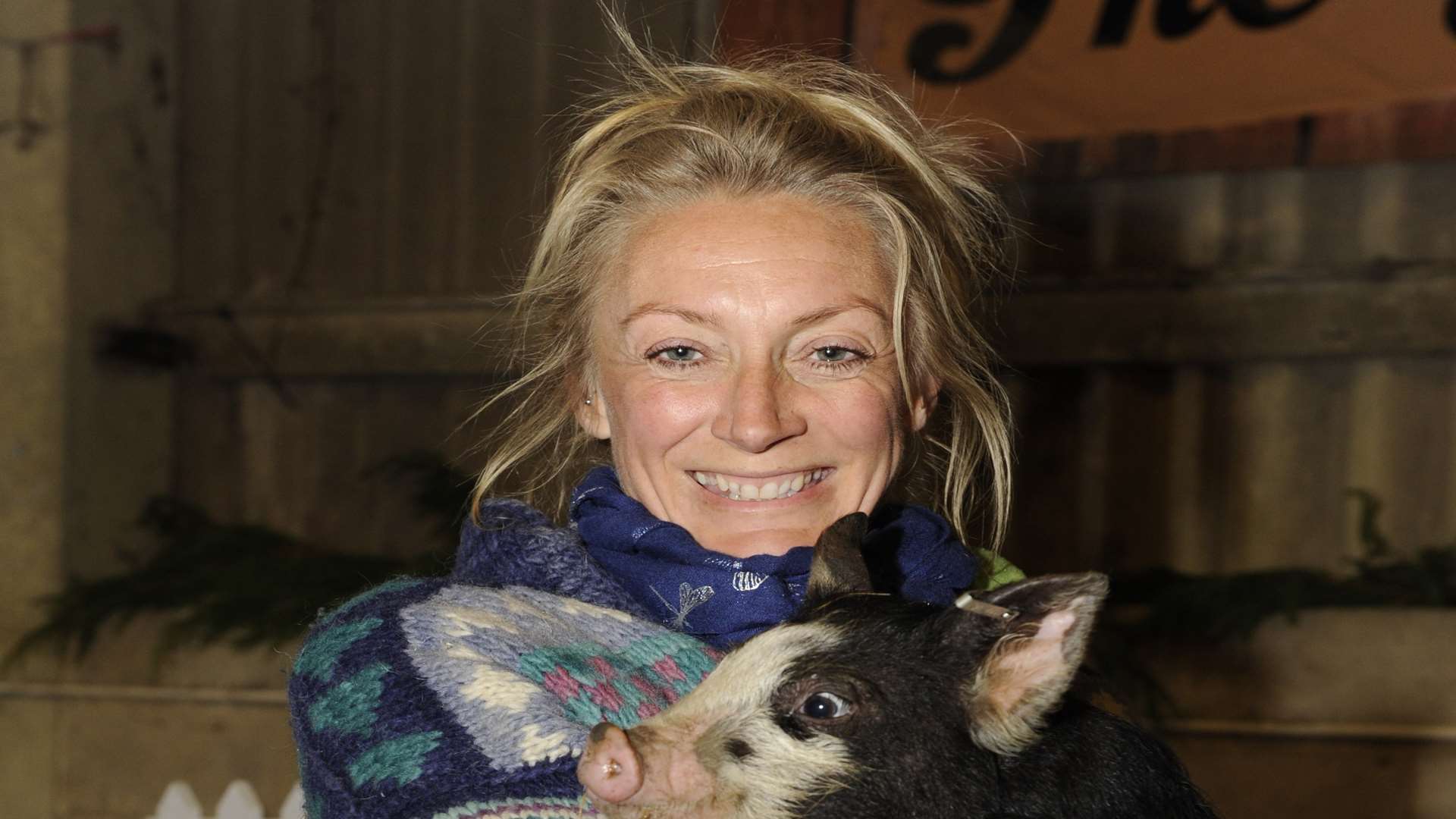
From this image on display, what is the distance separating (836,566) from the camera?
4.41 feet

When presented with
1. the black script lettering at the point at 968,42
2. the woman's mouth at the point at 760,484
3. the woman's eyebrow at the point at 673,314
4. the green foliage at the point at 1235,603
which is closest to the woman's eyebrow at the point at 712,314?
the woman's eyebrow at the point at 673,314

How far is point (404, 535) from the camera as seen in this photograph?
4.90 m

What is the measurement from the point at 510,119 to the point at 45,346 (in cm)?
171

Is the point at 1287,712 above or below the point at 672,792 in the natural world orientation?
below

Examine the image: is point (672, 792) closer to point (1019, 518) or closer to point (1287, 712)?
point (1287, 712)

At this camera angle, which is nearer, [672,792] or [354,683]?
[672,792]

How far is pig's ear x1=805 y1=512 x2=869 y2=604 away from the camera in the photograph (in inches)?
52.3

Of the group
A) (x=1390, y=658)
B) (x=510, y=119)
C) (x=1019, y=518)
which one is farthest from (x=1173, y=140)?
(x=510, y=119)

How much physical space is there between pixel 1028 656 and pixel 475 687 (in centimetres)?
48

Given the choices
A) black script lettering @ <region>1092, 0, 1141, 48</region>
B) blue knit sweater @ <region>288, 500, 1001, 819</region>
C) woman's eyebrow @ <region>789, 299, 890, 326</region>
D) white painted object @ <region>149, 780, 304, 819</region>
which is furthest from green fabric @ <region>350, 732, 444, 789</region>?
black script lettering @ <region>1092, 0, 1141, 48</region>

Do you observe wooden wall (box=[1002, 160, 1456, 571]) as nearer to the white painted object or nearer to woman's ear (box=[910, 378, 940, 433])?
woman's ear (box=[910, 378, 940, 433])

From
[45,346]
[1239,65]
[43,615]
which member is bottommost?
[43,615]

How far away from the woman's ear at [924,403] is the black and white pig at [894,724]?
58 centimetres

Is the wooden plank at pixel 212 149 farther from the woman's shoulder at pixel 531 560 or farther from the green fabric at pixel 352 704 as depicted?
the green fabric at pixel 352 704
